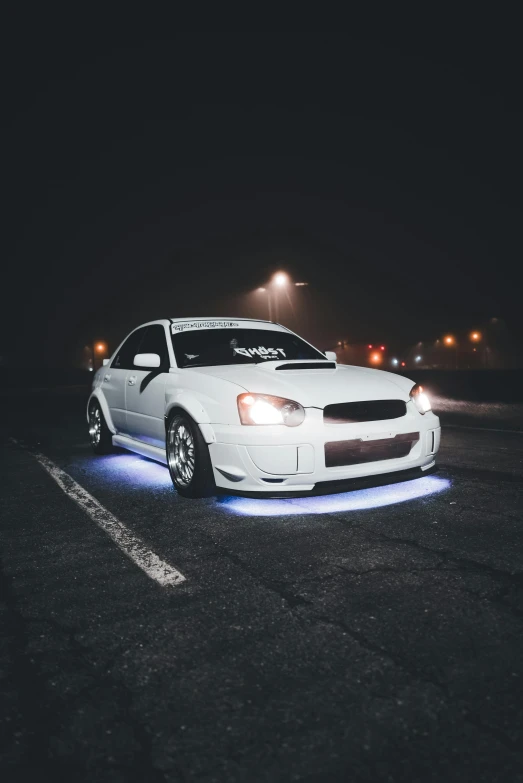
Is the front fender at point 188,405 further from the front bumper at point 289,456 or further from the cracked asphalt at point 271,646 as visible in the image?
the cracked asphalt at point 271,646

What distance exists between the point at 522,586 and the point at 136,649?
1.88m

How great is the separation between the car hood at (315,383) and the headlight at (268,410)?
57mm

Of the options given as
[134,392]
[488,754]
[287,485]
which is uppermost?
A: [134,392]

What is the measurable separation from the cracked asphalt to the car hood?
2.84 ft

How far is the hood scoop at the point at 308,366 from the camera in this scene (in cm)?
514

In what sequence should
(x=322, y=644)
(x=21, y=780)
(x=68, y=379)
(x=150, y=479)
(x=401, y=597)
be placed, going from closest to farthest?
(x=21, y=780) < (x=322, y=644) < (x=401, y=597) < (x=150, y=479) < (x=68, y=379)

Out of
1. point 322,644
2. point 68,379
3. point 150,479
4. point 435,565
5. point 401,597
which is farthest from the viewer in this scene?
point 68,379

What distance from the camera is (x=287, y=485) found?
166 inches

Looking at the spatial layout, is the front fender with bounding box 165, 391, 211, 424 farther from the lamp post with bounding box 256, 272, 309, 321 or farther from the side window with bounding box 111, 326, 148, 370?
the lamp post with bounding box 256, 272, 309, 321

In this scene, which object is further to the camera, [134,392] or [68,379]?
[68,379]

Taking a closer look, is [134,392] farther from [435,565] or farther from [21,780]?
[21,780]

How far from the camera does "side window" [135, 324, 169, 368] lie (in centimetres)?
580

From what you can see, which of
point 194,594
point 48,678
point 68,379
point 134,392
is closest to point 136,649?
point 48,678

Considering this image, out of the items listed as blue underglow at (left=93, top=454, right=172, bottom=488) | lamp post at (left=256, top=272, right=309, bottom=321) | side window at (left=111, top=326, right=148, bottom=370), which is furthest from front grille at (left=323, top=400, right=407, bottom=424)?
lamp post at (left=256, top=272, right=309, bottom=321)
